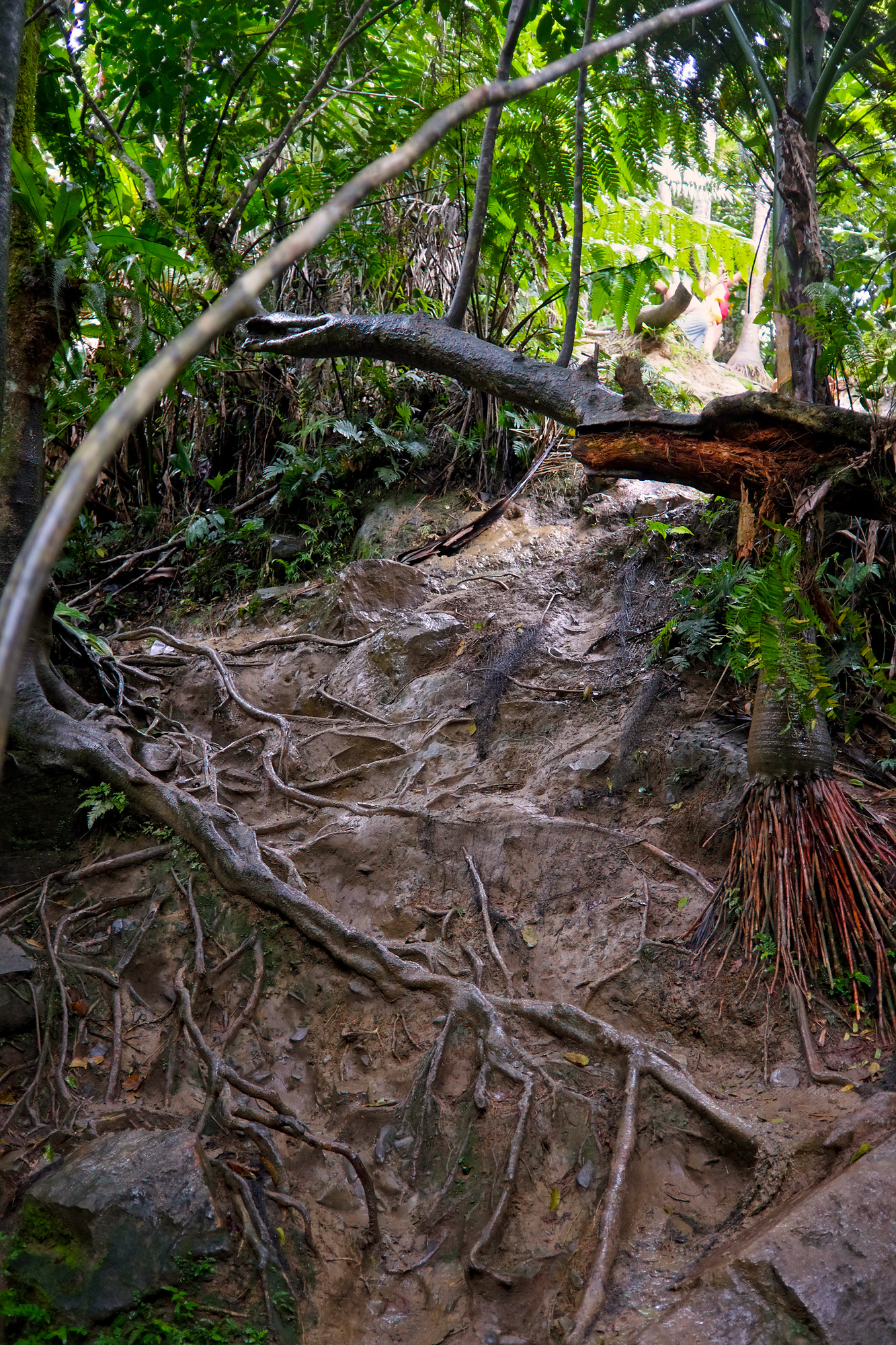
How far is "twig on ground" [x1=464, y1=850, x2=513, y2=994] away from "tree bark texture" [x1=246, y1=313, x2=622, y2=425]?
6.50 feet

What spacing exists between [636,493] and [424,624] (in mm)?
2200

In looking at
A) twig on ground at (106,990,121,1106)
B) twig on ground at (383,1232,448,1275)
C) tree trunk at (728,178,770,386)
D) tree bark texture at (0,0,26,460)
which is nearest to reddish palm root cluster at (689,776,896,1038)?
twig on ground at (383,1232,448,1275)

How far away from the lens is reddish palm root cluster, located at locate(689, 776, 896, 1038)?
2807mm

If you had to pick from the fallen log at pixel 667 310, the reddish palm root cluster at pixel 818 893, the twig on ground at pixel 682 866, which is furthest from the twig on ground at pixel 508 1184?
the fallen log at pixel 667 310

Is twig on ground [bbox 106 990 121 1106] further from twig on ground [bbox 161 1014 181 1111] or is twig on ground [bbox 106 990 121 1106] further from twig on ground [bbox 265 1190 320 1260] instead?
twig on ground [bbox 265 1190 320 1260]

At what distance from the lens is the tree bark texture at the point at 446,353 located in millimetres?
3523

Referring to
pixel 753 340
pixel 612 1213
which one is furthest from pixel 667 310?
pixel 612 1213

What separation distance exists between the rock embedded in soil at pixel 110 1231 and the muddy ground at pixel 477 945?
0.60ft

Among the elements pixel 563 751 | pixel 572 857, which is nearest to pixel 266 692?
pixel 563 751

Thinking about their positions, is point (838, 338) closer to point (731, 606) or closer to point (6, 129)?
→ point (731, 606)

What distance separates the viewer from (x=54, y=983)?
132 inches

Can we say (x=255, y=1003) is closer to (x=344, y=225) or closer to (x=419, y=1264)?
(x=419, y=1264)

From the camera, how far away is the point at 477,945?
3.53 m

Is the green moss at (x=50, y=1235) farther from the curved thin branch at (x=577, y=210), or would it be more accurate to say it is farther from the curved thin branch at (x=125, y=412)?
the curved thin branch at (x=577, y=210)
